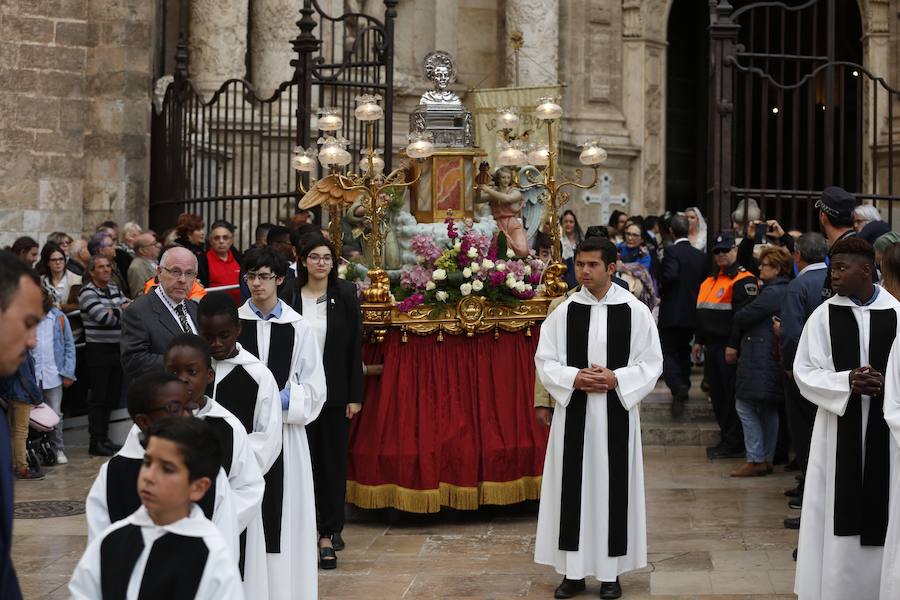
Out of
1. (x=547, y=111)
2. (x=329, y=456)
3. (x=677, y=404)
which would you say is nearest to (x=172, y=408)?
(x=329, y=456)

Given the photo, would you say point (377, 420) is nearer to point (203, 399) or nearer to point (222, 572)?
point (203, 399)

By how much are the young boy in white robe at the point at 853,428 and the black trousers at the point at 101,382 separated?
6518 mm

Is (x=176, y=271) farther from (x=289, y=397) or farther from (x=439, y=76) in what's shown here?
(x=439, y=76)

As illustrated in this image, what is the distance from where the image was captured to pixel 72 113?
51.5 ft

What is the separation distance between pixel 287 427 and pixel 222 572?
2.63 metres

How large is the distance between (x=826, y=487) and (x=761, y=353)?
3.88 metres

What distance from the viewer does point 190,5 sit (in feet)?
53.2

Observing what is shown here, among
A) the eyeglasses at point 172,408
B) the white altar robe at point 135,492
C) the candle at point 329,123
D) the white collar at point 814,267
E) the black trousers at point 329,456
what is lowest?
the black trousers at point 329,456

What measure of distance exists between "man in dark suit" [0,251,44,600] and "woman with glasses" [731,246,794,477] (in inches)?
300

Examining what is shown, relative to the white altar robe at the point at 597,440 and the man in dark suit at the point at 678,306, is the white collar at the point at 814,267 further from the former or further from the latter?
the man in dark suit at the point at 678,306

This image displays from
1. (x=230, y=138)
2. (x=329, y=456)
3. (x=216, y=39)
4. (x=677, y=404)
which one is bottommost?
(x=329, y=456)

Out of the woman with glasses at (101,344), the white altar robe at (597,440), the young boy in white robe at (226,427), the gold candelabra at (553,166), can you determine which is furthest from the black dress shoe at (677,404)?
the young boy in white robe at (226,427)

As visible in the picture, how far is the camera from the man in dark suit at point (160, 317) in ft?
23.4

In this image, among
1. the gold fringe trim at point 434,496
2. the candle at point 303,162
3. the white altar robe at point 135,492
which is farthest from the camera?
the candle at point 303,162
